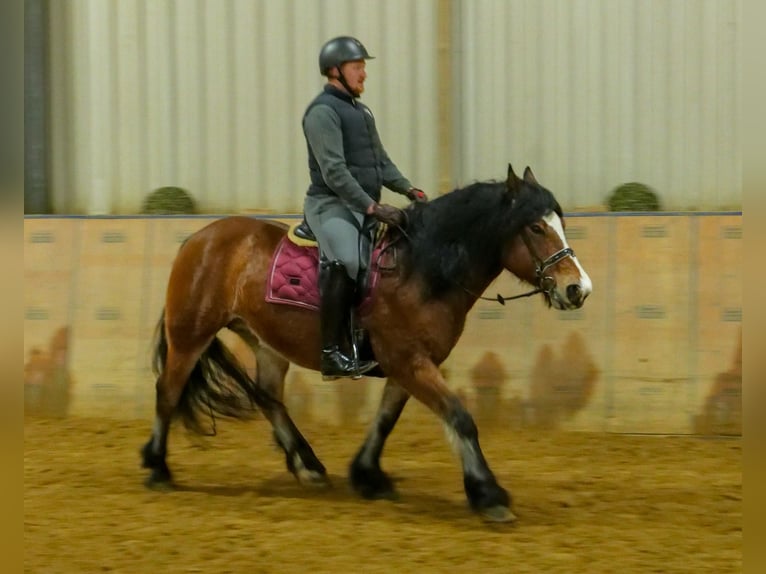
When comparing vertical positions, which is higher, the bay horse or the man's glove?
the man's glove

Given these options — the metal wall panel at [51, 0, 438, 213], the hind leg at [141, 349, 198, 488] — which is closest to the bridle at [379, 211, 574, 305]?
the hind leg at [141, 349, 198, 488]

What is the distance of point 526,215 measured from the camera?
18.4 feet

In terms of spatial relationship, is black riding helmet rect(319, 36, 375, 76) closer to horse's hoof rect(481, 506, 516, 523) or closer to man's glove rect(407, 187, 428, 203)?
man's glove rect(407, 187, 428, 203)

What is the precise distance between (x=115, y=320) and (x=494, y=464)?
11.5 feet

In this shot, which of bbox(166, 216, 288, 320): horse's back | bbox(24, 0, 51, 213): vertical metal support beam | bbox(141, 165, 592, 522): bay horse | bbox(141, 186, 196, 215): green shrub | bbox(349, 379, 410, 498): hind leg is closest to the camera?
bbox(141, 165, 592, 522): bay horse

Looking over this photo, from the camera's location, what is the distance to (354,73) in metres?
6.06

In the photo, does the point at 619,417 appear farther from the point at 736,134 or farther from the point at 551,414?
the point at 736,134

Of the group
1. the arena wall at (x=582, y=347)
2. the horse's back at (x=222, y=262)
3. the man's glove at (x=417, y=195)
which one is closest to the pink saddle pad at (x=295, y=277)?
the horse's back at (x=222, y=262)

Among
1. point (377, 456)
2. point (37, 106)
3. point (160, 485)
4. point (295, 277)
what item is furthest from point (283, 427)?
point (37, 106)

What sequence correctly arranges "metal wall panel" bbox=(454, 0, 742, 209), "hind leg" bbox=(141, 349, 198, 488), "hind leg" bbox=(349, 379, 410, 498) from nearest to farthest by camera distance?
"hind leg" bbox=(349, 379, 410, 498) → "hind leg" bbox=(141, 349, 198, 488) → "metal wall panel" bbox=(454, 0, 742, 209)

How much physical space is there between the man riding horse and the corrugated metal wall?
3.21 meters

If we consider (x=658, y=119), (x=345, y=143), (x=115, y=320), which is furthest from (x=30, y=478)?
(x=658, y=119)

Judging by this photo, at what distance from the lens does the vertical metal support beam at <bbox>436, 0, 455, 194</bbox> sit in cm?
924

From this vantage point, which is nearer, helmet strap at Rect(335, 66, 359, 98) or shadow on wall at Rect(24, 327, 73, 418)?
helmet strap at Rect(335, 66, 359, 98)
